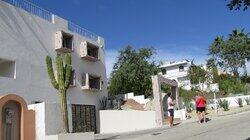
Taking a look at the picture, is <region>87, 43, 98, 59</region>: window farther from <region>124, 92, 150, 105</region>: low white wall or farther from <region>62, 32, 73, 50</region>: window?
<region>124, 92, 150, 105</region>: low white wall

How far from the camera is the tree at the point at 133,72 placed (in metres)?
45.0

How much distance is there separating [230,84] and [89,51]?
24547 mm

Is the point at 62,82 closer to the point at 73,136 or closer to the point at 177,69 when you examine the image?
the point at 73,136

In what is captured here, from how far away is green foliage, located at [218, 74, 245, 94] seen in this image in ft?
165

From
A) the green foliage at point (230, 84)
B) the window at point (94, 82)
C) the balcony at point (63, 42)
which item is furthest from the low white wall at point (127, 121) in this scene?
the green foliage at point (230, 84)

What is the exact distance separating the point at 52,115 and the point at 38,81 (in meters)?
6.30

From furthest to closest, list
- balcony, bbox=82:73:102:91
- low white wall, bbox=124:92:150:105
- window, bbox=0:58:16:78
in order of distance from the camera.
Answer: low white wall, bbox=124:92:150:105
balcony, bbox=82:73:102:91
window, bbox=0:58:16:78

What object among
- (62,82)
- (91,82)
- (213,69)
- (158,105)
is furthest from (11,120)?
(213,69)

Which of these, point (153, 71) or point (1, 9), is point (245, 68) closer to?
point (153, 71)

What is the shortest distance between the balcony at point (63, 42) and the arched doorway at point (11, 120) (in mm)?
11466

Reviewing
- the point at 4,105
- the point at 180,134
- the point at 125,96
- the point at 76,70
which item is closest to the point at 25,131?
the point at 4,105

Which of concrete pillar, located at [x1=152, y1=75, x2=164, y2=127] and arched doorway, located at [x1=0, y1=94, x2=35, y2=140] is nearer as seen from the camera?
arched doorway, located at [x1=0, y1=94, x2=35, y2=140]

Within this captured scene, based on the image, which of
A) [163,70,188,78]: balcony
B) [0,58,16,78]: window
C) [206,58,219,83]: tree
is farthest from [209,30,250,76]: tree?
[0,58,16,78]: window

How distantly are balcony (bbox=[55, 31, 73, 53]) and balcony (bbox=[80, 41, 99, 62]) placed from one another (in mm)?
1409
